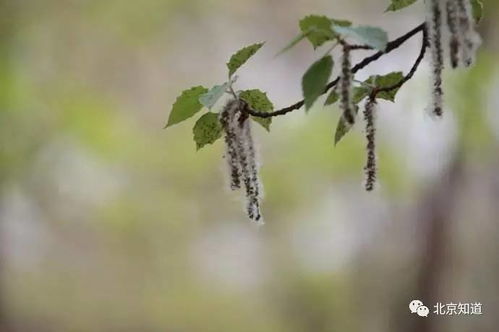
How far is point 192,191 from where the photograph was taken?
1.32m

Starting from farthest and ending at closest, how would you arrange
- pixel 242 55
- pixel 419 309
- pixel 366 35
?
pixel 419 309 < pixel 242 55 < pixel 366 35

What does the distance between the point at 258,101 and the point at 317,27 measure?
0.50 feet

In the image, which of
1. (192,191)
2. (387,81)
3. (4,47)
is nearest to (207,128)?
(387,81)

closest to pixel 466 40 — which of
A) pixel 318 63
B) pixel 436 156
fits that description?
pixel 318 63

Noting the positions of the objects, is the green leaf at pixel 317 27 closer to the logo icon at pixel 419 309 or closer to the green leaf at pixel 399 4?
the green leaf at pixel 399 4

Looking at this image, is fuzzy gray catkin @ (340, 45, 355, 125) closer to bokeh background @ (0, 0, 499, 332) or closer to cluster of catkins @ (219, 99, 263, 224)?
cluster of catkins @ (219, 99, 263, 224)

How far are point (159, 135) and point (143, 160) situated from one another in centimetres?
6

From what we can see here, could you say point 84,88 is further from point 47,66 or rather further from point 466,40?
point 466,40

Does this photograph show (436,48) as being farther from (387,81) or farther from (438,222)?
(438,222)

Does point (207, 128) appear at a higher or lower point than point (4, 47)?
lower

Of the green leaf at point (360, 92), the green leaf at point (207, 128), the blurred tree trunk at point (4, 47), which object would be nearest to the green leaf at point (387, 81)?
the green leaf at point (360, 92)

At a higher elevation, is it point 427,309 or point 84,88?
point 84,88

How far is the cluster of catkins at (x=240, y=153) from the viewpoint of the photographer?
Answer: 51 centimetres

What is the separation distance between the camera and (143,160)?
4.34ft
